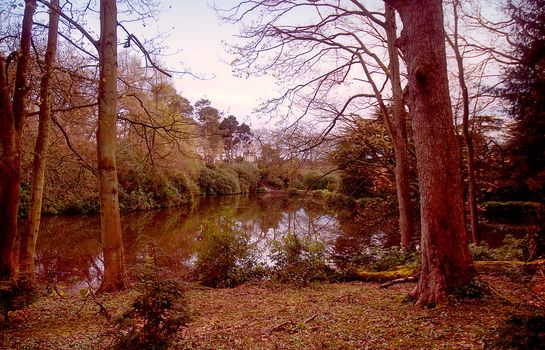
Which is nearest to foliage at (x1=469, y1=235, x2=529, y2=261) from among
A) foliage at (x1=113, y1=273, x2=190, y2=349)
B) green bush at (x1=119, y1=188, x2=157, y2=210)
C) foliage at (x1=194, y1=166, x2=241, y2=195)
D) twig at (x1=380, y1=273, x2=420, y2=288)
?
twig at (x1=380, y1=273, x2=420, y2=288)

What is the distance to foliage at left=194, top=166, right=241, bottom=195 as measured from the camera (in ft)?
113

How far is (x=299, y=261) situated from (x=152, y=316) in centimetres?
502

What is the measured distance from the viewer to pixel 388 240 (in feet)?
42.7

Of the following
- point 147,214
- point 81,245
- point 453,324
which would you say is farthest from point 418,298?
point 147,214

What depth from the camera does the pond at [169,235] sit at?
31.3ft

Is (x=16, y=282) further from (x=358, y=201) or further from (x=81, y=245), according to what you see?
(x=358, y=201)

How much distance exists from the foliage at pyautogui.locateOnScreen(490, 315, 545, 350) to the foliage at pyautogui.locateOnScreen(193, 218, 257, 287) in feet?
20.3

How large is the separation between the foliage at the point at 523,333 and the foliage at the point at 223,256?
6.19m

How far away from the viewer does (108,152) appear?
20.0ft

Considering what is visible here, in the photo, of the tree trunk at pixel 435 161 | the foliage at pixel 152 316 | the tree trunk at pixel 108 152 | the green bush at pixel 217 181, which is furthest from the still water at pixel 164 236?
the green bush at pixel 217 181

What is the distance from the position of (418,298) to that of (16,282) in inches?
187

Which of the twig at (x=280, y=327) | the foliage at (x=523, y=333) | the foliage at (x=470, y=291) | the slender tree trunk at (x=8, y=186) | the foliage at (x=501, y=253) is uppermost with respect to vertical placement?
the slender tree trunk at (x=8, y=186)

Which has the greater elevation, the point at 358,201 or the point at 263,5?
the point at 263,5

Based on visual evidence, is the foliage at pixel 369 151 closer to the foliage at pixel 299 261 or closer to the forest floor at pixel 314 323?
the foliage at pixel 299 261
